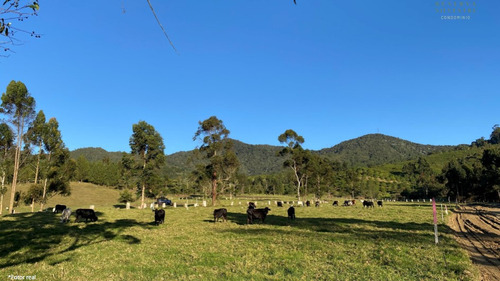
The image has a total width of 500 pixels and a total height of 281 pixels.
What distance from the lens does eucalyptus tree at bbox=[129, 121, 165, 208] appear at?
138 ft

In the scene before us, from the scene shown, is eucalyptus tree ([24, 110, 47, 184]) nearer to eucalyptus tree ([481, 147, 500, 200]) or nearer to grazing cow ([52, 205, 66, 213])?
grazing cow ([52, 205, 66, 213])

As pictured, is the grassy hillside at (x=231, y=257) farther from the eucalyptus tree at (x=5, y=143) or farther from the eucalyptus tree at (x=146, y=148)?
the eucalyptus tree at (x=146, y=148)

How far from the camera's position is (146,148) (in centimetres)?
4356

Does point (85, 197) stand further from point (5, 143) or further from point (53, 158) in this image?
point (5, 143)

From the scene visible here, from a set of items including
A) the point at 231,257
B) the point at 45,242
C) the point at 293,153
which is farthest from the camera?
the point at 293,153

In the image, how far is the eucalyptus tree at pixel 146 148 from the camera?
4209 centimetres

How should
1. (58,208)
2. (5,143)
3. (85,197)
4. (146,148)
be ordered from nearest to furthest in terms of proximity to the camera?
1. (58,208)
2. (5,143)
3. (146,148)
4. (85,197)

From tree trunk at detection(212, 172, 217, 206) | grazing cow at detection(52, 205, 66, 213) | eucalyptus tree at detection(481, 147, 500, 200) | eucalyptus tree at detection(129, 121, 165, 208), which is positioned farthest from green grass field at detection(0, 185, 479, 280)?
eucalyptus tree at detection(481, 147, 500, 200)

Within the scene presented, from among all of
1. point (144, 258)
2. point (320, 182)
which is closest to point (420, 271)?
point (144, 258)

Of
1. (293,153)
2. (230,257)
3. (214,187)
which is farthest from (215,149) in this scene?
(230,257)

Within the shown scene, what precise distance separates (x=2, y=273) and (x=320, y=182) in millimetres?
80573

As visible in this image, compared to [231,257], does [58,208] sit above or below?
below

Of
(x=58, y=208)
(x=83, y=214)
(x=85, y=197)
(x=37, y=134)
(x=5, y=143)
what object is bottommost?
(x=85, y=197)

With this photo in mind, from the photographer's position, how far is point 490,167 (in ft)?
223
